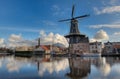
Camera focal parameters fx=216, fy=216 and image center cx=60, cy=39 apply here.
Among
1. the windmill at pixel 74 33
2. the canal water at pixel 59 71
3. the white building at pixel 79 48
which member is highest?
the windmill at pixel 74 33

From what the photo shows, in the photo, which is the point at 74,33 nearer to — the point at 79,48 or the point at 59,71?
the point at 79,48

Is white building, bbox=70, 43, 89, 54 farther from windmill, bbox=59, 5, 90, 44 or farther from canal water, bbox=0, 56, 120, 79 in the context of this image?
canal water, bbox=0, 56, 120, 79

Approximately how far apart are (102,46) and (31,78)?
377ft

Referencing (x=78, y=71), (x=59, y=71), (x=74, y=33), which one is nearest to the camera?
(x=78, y=71)

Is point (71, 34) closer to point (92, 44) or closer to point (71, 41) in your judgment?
point (71, 41)

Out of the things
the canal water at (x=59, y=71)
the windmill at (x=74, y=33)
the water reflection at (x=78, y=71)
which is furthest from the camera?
the windmill at (x=74, y=33)

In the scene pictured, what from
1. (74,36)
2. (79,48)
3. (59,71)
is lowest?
(59,71)

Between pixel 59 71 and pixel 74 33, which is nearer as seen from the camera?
pixel 59 71

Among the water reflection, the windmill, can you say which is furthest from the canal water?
the windmill

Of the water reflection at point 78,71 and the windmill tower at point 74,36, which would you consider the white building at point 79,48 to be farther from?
the water reflection at point 78,71

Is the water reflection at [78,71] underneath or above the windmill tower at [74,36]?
underneath

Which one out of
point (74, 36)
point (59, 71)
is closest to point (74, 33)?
point (74, 36)

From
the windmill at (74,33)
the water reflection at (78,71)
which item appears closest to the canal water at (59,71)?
the water reflection at (78,71)

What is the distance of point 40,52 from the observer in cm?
12294
